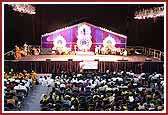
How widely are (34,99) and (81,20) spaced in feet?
7.53

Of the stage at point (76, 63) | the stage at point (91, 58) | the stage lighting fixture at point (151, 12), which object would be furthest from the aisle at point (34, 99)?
the stage lighting fixture at point (151, 12)

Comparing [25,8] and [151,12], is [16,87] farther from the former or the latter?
[151,12]

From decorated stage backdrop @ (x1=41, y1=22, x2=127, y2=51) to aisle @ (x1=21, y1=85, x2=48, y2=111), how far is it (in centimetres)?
112

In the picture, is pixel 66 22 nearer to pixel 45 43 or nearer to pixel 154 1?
pixel 45 43

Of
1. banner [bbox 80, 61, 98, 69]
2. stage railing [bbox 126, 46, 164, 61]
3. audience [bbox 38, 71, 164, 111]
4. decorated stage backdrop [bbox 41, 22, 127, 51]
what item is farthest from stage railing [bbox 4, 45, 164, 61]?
banner [bbox 80, 61, 98, 69]

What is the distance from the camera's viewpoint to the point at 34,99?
11.7 m

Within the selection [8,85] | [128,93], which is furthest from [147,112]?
[8,85]

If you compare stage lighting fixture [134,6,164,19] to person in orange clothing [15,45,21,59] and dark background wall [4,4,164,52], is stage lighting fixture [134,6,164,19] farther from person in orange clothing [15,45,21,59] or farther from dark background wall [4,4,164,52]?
person in orange clothing [15,45,21,59]

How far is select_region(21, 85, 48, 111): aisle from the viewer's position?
1138cm

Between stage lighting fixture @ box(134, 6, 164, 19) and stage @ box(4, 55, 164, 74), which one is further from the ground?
stage lighting fixture @ box(134, 6, 164, 19)

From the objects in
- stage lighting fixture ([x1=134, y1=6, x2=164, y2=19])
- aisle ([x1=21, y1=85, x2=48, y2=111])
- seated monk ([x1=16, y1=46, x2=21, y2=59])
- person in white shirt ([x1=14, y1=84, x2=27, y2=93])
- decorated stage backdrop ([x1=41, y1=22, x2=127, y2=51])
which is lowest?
aisle ([x1=21, y1=85, x2=48, y2=111])

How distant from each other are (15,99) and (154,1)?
11.8 feet

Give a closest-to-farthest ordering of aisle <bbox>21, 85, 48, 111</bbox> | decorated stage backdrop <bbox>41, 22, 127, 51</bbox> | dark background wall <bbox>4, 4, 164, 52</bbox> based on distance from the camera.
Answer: aisle <bbox>21, 85, 48, 111</bbox>
dark background wall <bbox>4, 4, 164, 52</bbox>
decorated stage backdrop <bbox>41, 22, 127, 51</bbox>

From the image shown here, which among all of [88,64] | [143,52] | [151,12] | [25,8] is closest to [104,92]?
[88,64]
